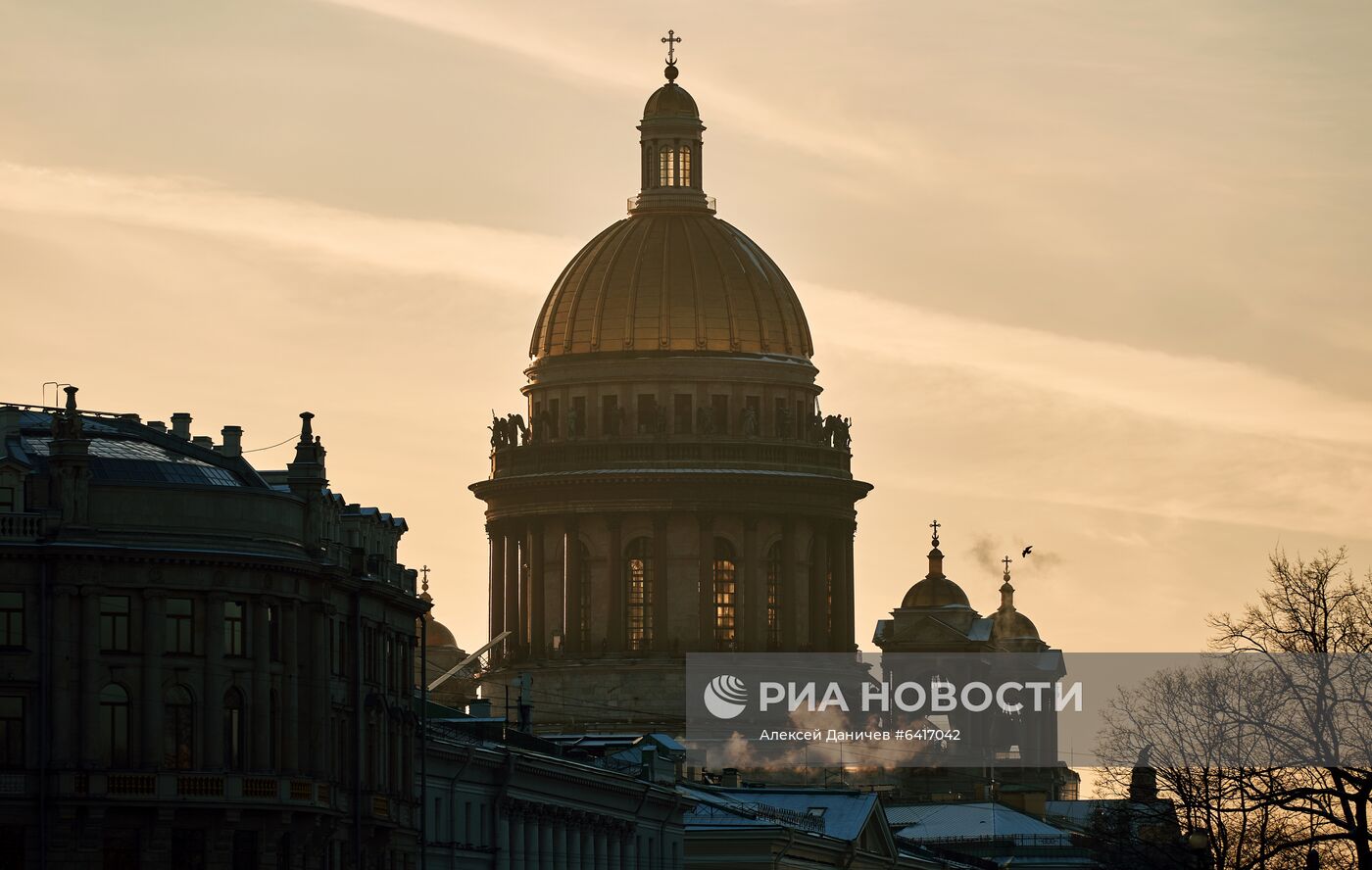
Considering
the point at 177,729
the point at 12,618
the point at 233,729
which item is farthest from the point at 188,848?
the point at 12,618

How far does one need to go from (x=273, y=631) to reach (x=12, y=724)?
798cm

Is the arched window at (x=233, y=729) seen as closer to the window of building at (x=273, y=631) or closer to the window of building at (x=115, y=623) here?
the window of building at (x=273, y=631)

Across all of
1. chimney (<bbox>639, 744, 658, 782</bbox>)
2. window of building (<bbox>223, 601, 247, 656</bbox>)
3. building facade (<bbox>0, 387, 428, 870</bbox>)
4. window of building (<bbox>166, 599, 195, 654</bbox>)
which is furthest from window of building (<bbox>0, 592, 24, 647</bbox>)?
chimney (<bbox>639, 744, 658, 782</bbox>)

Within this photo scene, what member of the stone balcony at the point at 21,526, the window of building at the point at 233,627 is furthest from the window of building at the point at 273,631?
the stone balcony at the point at 21,526

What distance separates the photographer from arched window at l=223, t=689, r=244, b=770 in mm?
109188

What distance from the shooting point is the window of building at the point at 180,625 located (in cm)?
10850

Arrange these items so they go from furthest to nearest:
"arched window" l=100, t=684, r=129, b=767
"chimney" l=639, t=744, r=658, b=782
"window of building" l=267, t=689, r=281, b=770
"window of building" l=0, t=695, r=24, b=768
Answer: "chimney" l=639, t=744, r=658, b=782
"window of building" l=267, t=689, r=281, b=770
"arched window" l=100, t=684, r=129, b=767
"window of building" l=0, t=695, r=24, b=768

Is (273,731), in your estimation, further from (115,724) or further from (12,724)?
(12,724)

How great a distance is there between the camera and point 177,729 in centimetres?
10812

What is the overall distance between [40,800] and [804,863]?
74.0 meters

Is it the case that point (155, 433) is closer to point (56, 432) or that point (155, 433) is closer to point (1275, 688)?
point (56, 432)

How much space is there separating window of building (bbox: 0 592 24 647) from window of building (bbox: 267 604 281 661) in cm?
691

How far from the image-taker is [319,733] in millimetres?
112750

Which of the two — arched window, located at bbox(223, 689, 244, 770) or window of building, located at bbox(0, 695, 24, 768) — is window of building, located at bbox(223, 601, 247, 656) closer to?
arched window, located at bbox(223, 689, 244, 770)
